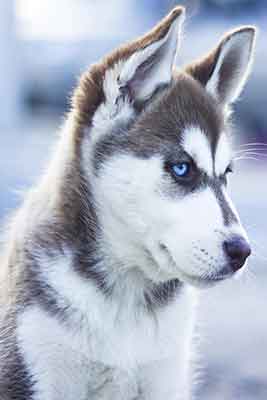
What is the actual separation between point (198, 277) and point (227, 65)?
0.95 metres

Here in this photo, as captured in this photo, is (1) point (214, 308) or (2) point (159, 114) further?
(1) point (214, 308)

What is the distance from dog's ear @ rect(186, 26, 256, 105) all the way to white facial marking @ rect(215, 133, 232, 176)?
32 cm

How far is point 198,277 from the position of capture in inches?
157

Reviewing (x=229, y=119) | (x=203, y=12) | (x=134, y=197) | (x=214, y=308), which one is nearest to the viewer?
(x=134, y=197)

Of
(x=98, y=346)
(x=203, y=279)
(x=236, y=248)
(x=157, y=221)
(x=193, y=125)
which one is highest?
(x=193, y=125)

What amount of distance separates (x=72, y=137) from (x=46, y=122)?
9.25 m

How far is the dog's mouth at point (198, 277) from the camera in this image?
397 cm

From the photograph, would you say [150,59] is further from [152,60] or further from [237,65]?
[237,65]

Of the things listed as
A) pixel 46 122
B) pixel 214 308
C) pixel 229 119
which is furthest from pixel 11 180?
pixel 229 119

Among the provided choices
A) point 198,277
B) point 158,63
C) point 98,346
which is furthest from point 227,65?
point 98,346

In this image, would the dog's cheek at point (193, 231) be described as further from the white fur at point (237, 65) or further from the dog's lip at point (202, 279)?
the white fur at point (237, 65)

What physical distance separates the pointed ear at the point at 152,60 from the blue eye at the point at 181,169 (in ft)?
1.06

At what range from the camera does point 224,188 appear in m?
4.13

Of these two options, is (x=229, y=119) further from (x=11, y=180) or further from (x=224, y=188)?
(x=11, y=180)
